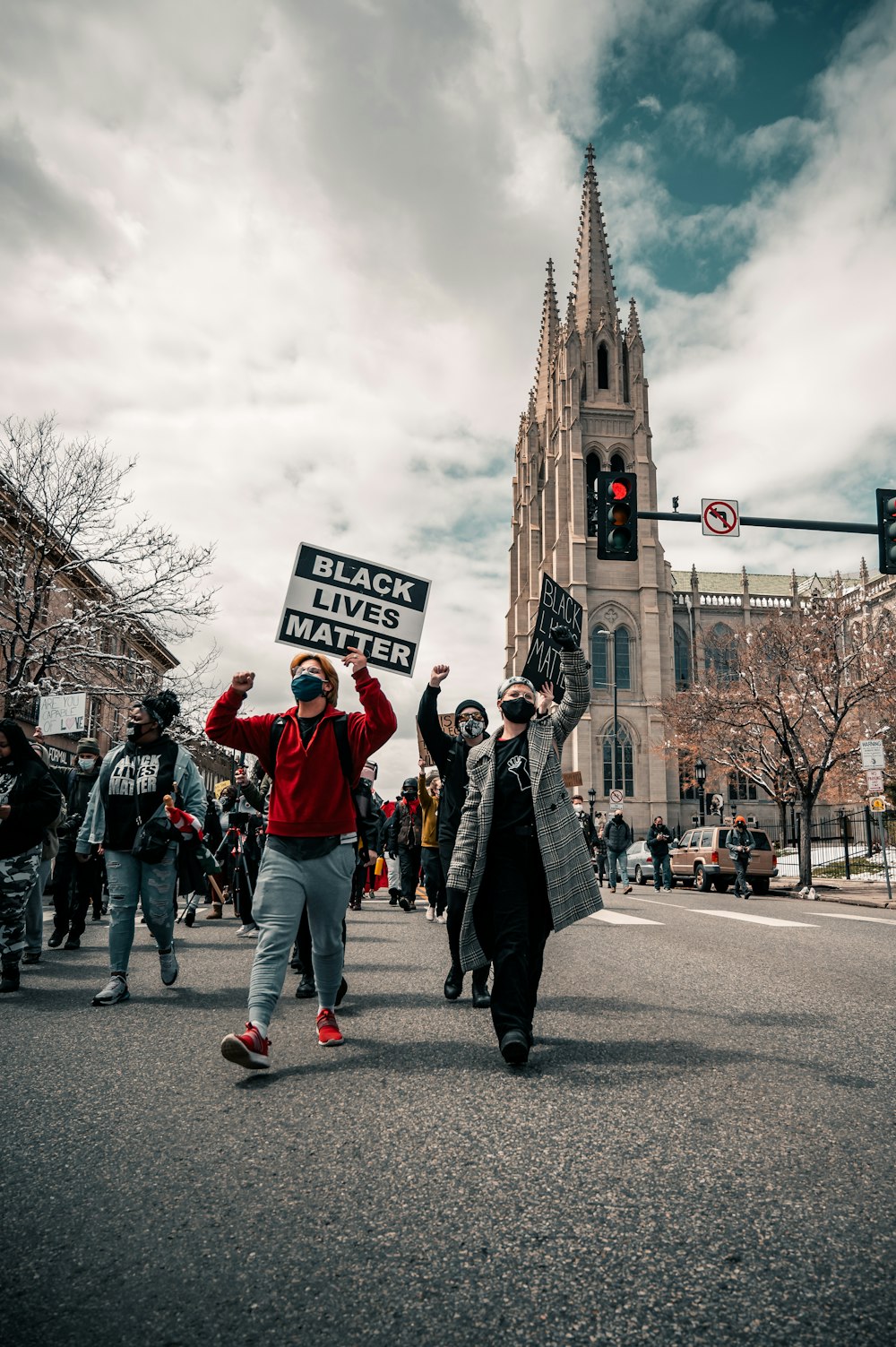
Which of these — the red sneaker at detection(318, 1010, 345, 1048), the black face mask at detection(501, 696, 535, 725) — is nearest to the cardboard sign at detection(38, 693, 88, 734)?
the red sneaker at detection(318, 1010, 345, 1048)

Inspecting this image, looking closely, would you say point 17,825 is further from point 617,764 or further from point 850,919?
point 617,764

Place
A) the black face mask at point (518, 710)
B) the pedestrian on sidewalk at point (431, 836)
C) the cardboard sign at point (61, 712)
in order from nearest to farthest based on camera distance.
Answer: the black face mask at point (518, 710)
the pedestrian on sidewalk at point (431, 836)
the cardboard sign at point (61, 712)

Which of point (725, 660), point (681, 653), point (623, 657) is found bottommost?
point (725, 660)

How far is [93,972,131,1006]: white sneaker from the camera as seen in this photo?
18.9 feet

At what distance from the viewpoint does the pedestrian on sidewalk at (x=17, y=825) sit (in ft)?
20.9

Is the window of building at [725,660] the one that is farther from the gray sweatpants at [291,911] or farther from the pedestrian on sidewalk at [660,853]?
the gray sweatpants at [291,911]

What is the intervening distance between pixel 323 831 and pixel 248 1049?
1005 mm

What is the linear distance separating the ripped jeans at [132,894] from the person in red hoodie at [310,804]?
1717mm

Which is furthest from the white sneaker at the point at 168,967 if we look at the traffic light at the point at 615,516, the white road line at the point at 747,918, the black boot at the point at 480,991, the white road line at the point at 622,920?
the white road line at the point at 747,918

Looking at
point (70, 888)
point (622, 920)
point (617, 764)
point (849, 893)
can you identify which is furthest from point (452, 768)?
point (617, 764)

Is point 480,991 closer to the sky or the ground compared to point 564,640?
closer to the ground

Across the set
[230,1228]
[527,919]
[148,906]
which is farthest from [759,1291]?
[148,906]

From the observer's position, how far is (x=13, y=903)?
6.43 metres

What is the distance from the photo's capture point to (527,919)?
4.39m
